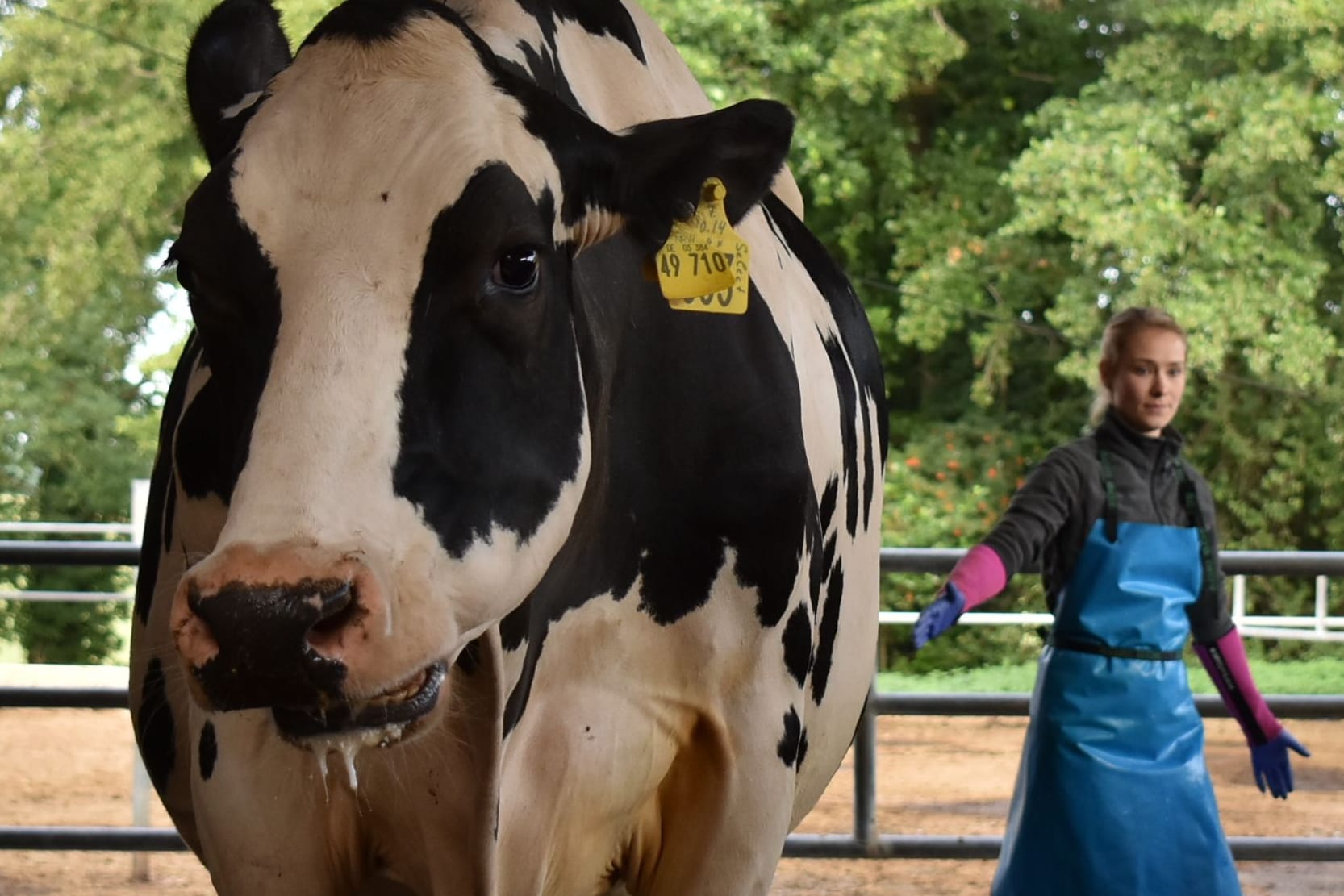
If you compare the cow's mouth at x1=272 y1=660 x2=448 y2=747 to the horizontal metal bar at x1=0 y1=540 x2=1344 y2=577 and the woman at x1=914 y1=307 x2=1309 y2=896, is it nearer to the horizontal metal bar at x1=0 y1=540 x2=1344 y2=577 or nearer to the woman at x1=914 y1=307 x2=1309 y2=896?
the woman at x1=914 y1=307 x2=1309 y2=896

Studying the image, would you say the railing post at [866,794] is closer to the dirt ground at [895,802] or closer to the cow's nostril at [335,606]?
the dirt ground at [895,802]

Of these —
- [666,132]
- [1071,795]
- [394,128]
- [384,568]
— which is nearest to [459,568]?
[384,568]

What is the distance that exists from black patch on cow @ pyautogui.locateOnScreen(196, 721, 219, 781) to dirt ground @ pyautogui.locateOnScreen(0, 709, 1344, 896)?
3.70 meters

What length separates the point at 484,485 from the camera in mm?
1679

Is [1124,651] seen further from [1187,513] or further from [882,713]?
[882,713]

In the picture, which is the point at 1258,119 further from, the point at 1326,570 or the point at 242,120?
the point at 242,120

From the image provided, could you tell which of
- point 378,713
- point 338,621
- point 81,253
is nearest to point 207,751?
point 378,713

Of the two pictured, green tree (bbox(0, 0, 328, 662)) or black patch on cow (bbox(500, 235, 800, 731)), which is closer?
black patch on cow (bbox(500, 235, 800, 731))

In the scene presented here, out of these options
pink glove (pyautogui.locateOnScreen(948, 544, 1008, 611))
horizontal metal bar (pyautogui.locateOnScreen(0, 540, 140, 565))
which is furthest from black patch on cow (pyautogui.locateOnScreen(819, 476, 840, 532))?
horizontal metal bar (pyautogui.locateOnScreen(0, 540, 140, 565))

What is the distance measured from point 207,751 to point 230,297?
702 mm

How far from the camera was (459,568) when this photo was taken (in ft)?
5.33

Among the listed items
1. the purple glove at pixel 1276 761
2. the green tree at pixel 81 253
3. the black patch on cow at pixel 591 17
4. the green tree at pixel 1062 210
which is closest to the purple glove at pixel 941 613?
the purple glove at pixel 1276 761

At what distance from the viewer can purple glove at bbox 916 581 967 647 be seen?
9.55 ft

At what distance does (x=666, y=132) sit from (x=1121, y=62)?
10850mm
